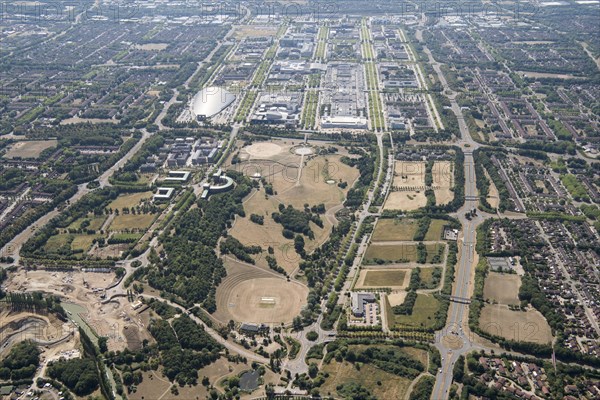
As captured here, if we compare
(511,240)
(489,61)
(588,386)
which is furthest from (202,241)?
(489,61)

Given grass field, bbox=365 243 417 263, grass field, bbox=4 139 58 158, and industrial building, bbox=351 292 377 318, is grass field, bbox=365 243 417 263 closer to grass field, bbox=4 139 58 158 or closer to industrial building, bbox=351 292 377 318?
industrial building, bbox=351 292 377 318

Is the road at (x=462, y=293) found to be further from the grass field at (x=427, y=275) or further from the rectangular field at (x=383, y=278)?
the rectangular field at (x=383, y=278)

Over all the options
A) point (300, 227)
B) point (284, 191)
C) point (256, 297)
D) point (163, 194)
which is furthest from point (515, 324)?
point (163, 194)

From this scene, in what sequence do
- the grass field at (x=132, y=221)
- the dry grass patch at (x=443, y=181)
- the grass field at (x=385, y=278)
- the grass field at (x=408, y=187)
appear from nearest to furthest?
the grass field at (x=385, y=278)
the grass field at (x=132, y=221)
the grass field at (x=408, y=187)
the dry grass patch at (x=443, y=181)

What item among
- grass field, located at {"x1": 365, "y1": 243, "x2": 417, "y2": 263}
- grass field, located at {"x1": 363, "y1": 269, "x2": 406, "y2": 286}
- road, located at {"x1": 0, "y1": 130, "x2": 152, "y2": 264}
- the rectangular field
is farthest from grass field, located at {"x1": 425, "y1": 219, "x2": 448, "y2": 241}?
road, located at {"x1": 0, "y1": 130, "x2": 152, "y2": 264}

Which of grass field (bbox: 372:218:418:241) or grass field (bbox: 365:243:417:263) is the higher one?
grass field (bbox: 372:218:418:241)

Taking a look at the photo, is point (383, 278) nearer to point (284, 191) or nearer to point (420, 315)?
point (420, 315)

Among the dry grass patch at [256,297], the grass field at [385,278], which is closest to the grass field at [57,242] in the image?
the dry grass patch at [256,297]
